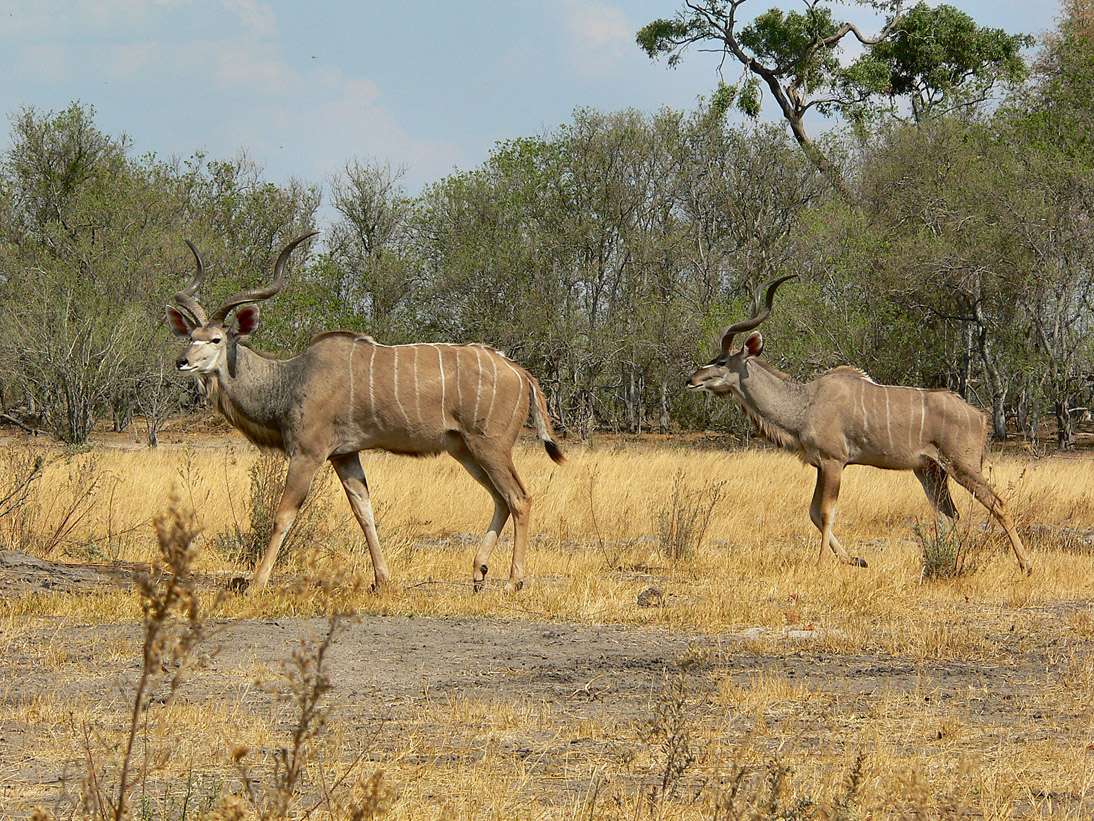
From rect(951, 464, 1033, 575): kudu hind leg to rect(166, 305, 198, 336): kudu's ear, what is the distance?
6.35 m

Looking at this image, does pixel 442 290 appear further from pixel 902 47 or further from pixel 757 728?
pixel 757 728

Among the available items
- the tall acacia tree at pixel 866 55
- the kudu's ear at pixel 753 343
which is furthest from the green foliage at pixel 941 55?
the kudu's ear at pixel 753 343

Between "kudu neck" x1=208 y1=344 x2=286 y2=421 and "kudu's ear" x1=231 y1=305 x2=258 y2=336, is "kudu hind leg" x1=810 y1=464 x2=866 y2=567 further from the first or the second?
"kudu's ear" x1=231 y1=305 x2=258 y2=336

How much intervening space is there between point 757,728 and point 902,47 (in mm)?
31957

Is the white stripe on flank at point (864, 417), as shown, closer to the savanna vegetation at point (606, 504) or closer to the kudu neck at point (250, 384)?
the savanna vegetation at point (606, 504)

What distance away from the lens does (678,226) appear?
95.7ft

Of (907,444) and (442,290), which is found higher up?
(442,290)

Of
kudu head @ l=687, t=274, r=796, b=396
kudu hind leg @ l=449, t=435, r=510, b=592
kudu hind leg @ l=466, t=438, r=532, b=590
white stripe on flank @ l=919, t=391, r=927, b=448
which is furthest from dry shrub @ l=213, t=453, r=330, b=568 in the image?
white stripe on flank @ l=919, t=391, r=927, b=448

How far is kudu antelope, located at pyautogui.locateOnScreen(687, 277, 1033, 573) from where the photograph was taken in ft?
33.3

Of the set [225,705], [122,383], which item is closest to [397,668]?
[225,705]

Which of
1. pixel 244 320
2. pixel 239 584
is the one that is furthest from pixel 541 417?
pixel 239 584

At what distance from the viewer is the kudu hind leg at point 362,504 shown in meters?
8.31

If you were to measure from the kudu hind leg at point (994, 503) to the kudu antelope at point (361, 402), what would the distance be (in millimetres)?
3727

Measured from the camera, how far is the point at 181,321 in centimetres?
874
